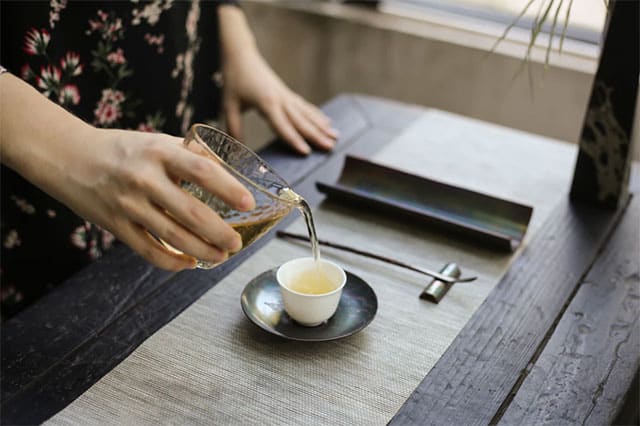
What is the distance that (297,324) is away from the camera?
100 cm

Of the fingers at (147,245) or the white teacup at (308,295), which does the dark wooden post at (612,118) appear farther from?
the fingers at (147,245)

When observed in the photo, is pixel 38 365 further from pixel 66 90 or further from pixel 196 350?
pixel 66 90

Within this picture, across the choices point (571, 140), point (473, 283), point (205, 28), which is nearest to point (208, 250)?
point (473, 283)

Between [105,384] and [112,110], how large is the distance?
64 centimetres

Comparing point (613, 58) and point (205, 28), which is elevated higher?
point (613, 58)

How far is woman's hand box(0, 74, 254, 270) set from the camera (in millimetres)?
781

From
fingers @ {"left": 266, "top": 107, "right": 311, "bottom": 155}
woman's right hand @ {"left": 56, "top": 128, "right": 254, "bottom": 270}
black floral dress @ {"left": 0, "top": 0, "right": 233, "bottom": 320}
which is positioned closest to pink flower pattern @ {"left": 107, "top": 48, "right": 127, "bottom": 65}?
black floral dress @ {"left": 0, "top": 0, "right": 233, "bottom": 320}

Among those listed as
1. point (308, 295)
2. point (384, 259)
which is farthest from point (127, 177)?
point (384, 259)

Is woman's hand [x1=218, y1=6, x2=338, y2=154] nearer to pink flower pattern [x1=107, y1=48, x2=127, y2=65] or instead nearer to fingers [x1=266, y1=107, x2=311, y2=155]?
fingers [x1=266, y1=107, x2=311, y2=155]

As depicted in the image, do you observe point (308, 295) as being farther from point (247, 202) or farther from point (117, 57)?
point (117, 57)

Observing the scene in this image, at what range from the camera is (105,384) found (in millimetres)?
901

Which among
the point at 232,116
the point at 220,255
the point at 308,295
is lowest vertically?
the point at 232,116

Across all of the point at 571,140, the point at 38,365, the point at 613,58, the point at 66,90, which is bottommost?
the point at 571,140

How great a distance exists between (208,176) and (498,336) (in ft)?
1.51
